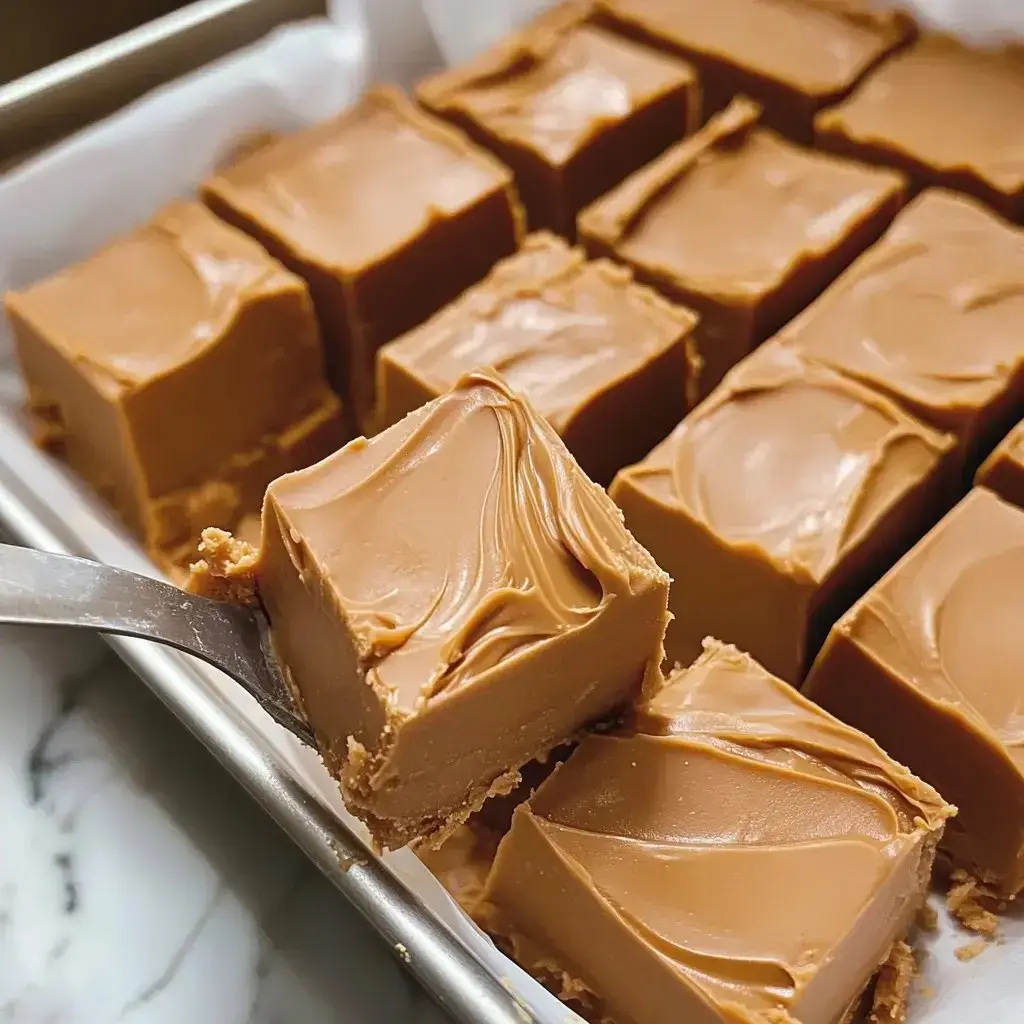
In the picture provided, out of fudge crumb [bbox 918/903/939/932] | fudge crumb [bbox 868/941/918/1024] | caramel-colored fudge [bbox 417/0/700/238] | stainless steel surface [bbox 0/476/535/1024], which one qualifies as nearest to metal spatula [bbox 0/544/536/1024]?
stainless steel surface [bbox 0/476/535/1024]

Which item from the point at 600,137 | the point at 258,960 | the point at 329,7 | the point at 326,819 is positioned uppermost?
the point at 329,7

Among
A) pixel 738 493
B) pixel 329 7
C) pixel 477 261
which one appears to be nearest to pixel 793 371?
pixel 738 493

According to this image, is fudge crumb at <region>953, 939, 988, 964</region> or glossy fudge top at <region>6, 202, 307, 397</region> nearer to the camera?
fudge crumb at <region>953, 939, 988, 964</region>

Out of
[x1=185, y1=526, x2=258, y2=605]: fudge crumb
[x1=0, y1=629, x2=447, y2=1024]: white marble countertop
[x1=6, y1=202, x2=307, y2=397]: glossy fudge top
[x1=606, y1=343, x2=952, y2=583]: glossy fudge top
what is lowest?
[x1=0, y1=629, x2=447, y2=1024]: white marble countertop

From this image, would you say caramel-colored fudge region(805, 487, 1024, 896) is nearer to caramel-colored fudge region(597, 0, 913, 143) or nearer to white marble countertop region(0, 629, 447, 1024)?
white marble countertop region(0, 629, 447, 1024)

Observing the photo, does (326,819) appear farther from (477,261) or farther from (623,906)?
(477,261)

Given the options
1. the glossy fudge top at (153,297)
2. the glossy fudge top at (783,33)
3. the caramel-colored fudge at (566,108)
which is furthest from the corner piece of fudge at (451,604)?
the glossy fudge top at (783,33)

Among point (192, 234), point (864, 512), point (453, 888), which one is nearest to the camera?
point (453, 888)

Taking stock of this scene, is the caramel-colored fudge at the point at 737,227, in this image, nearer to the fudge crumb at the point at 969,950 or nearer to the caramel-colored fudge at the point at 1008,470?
the caramel-colored fudge at the point at 1008,470
